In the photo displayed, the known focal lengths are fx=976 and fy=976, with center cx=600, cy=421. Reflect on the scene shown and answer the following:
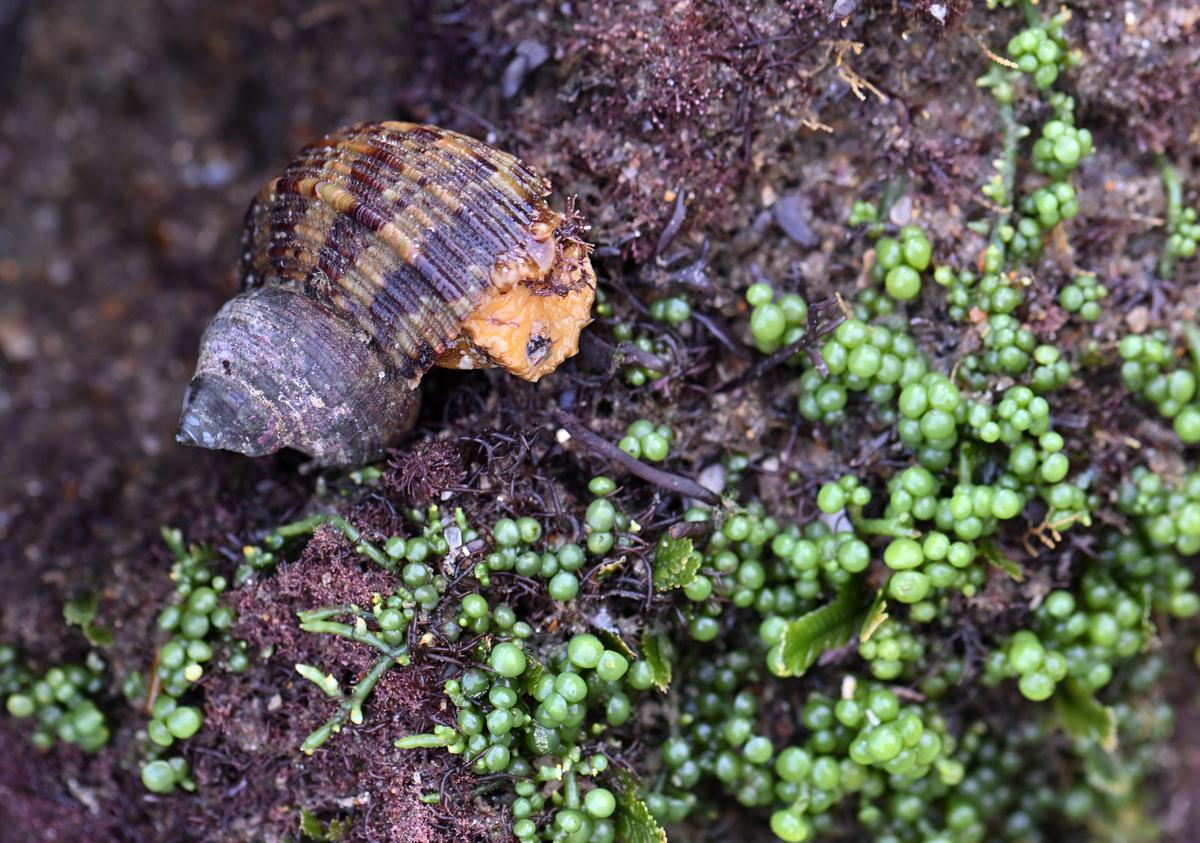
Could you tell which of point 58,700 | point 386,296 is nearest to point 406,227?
point 386,296

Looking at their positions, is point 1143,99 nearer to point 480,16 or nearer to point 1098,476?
point 1098,476

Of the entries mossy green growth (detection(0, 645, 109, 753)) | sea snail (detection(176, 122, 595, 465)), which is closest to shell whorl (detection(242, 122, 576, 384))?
sea snail (detection(176, 122, 595, 465))

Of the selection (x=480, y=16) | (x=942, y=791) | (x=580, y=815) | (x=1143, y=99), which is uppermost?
(x=480, y=16)

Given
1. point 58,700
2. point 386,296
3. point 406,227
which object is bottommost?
point 58,700

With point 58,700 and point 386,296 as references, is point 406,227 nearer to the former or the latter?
point 386,296

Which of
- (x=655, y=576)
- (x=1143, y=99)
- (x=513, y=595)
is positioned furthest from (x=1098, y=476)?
(x=513, y=595)

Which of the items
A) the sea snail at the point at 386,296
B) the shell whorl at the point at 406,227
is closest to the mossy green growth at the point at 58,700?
the sea snail at the point at 386,296

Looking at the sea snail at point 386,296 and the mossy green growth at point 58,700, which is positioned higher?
the sea snail at point 386,296

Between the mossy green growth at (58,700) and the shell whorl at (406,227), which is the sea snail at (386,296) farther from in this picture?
the mossy green growth at (58,700)
